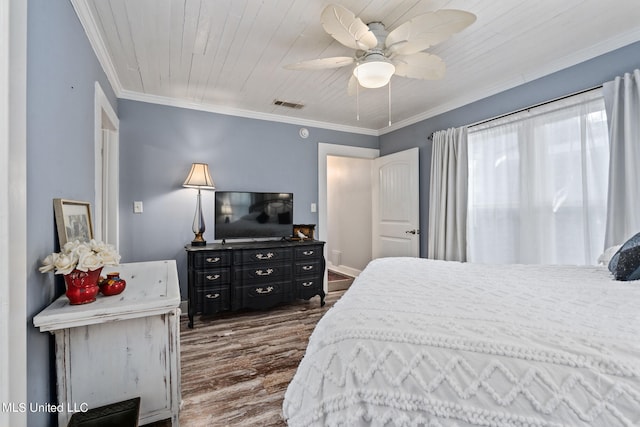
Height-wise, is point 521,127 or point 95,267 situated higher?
point 521,127

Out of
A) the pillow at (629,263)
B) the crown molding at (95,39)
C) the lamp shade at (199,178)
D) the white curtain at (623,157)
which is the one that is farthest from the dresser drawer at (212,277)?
the white curtain at (623,157)

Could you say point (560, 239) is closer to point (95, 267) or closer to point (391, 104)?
point (391, 104)

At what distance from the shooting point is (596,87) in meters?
2.25

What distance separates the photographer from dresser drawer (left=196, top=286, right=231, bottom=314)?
2.97 metres

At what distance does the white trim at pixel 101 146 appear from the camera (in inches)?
79.8

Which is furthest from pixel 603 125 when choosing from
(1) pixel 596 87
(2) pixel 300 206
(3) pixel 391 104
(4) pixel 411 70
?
(2) pixel 300 206

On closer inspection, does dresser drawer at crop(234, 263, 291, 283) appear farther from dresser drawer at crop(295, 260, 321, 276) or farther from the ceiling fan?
the ceiling fan

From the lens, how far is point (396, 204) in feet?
13.3

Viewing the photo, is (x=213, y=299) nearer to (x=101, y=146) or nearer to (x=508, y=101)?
(x=101, y=146)

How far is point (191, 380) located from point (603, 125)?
3.54m

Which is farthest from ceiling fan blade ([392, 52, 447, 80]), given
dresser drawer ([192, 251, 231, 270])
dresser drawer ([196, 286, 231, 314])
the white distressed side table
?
dresser drawer ([196, 286, 231, 314])

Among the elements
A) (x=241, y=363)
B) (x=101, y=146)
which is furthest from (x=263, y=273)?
(x=101, y=146)

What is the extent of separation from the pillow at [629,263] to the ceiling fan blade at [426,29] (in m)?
1.36

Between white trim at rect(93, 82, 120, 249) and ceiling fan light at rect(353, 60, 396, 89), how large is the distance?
1801 mm
